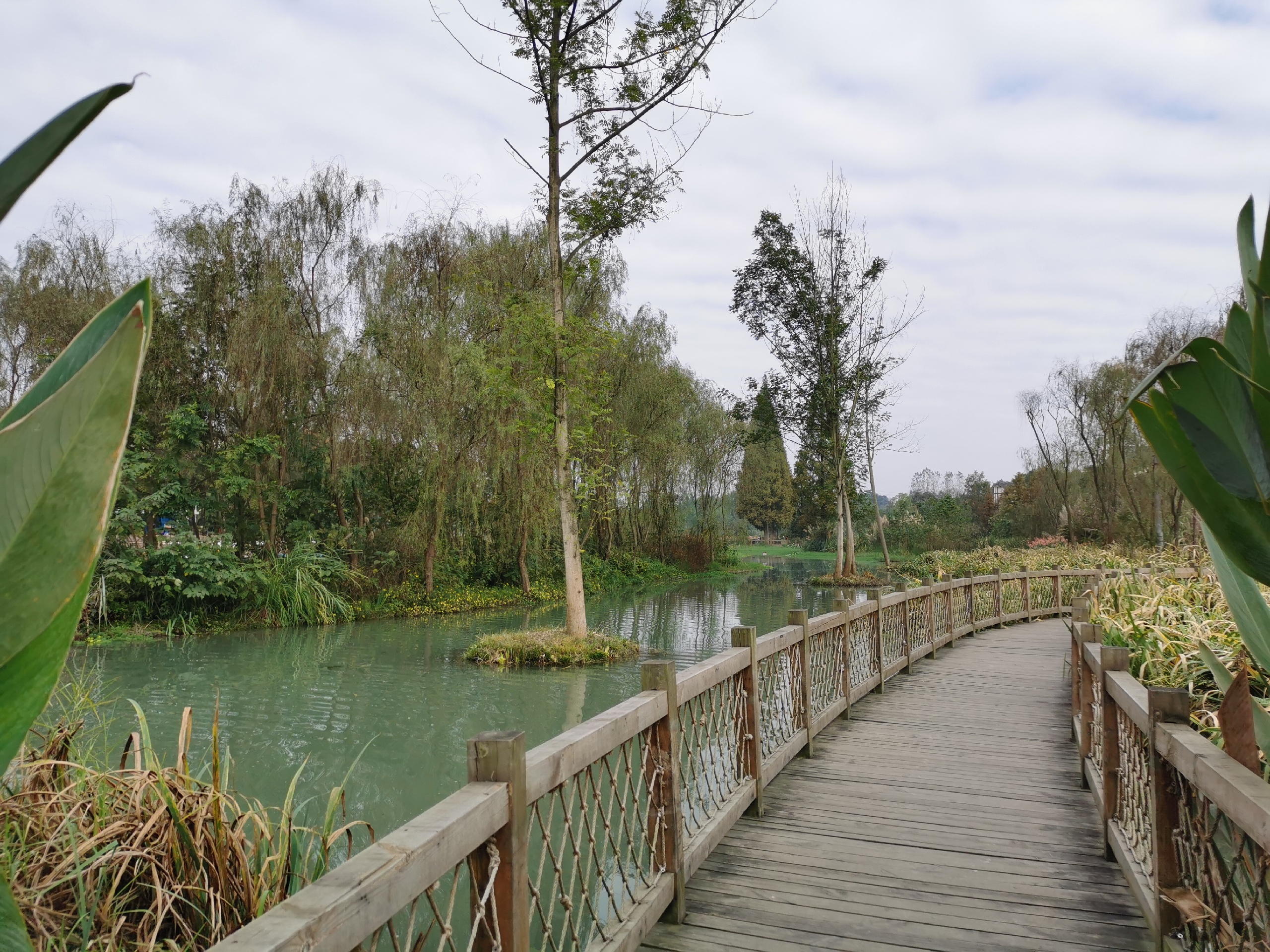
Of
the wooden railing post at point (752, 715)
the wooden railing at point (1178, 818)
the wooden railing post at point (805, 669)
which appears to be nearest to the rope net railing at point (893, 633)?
the wooden railing post at point (805, 669)

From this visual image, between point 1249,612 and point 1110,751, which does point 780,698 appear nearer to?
point 1110,751

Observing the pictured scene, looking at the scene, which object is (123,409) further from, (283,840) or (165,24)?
(283,840)

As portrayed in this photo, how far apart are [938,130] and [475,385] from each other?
28.5 ft

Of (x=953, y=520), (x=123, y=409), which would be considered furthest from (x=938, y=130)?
(x=953, y=520)

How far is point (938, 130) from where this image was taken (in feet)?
25.0

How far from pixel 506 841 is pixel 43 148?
5.21 feet

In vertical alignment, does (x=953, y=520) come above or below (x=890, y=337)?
below

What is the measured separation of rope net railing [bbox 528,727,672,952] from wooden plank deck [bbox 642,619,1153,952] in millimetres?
248

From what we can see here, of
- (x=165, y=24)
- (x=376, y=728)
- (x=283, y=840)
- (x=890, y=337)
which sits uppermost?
(x=890, y=337)

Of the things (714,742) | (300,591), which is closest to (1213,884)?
(714,742)

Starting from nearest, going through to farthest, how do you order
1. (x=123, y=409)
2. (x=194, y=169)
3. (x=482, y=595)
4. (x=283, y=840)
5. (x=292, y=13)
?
(x=123, y=409)
(x=283, y=840)
(x=292, y=13)
(x=194, y=169)
(x=482, y=595)

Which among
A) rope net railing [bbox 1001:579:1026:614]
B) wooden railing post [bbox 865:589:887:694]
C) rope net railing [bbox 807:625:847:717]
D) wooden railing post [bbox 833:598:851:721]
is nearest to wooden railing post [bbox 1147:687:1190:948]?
rope net railing [bbox 807:625:847:717]

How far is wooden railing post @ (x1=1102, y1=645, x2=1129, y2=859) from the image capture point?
3.31 metres

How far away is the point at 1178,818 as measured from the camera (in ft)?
7.90
